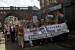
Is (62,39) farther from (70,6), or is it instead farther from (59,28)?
(70,6)

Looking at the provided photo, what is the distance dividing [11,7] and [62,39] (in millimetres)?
84405

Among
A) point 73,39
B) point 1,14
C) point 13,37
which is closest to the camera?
point 73,39

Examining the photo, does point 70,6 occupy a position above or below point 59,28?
above

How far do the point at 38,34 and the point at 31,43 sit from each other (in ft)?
3.62

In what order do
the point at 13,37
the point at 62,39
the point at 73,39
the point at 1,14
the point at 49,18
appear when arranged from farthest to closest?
the point at 1,14 → the point at 13,37 → the point at 49,18 → the point at 62,39 → the point at 73,39

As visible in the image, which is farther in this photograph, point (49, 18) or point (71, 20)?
point (49, 18)

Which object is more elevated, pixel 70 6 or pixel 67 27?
pixel 70 6

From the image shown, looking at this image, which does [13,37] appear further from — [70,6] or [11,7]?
[11,7]

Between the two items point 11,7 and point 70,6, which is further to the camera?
point 11,7

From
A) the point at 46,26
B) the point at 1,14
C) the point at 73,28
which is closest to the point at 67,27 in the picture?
the point at 73,28

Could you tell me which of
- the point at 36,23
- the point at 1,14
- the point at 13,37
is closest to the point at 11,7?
the point at 1,14

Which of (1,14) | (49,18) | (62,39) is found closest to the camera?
(62,39)

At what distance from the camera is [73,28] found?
63.8 feet

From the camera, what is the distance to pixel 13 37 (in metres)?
27.8
